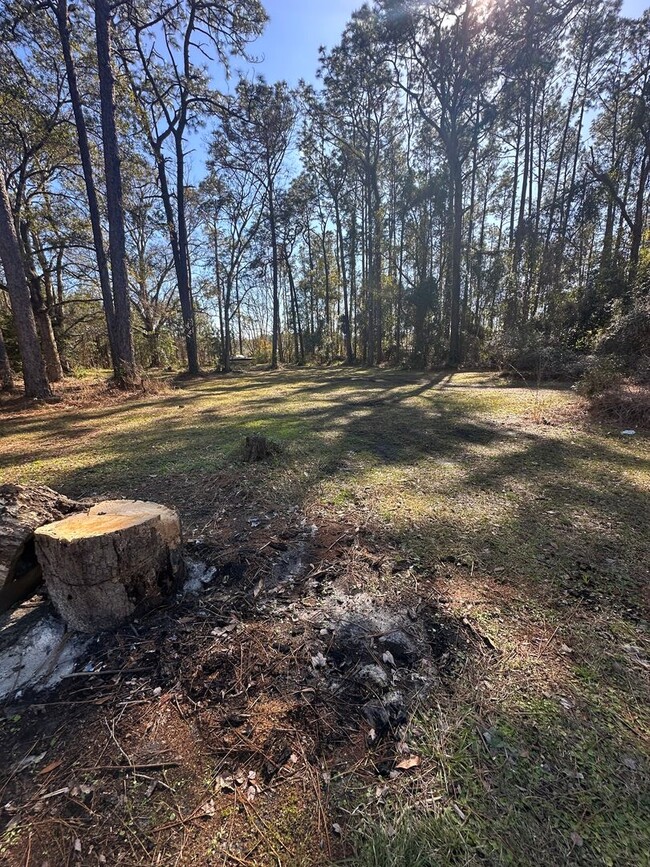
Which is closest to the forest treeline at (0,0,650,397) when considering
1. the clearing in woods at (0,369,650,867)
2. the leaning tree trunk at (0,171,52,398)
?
the leaning tree trunk at (0,171,52,398)

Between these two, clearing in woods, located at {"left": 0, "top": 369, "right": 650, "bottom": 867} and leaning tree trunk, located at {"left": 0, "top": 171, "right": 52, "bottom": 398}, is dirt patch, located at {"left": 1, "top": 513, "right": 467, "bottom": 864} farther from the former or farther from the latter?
leaning tree trunk, located at {"left": 0, "top": 171, "right": 52, "bottom": 398}

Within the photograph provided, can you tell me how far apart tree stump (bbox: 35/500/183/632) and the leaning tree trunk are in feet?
24.1

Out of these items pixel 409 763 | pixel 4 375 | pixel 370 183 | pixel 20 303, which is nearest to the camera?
pixel 409 763

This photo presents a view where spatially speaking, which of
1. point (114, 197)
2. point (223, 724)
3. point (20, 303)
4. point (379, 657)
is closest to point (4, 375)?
point (20, 303)

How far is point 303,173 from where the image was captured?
1958 cm

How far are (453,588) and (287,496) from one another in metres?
1.50

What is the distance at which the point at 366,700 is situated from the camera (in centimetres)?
128

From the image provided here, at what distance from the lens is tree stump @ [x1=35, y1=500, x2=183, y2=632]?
4.99 ft

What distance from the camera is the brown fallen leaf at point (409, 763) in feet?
3.56

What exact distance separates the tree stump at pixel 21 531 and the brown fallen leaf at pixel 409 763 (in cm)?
176

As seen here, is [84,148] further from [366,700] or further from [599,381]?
[366,700]

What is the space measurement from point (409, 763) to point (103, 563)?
1.37 m

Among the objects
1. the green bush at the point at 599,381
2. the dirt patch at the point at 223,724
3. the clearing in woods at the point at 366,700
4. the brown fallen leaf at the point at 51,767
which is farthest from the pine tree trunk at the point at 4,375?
the green bush at the point at 599,381

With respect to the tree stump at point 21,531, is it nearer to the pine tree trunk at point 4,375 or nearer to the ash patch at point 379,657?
the ash patch at point 379,657
